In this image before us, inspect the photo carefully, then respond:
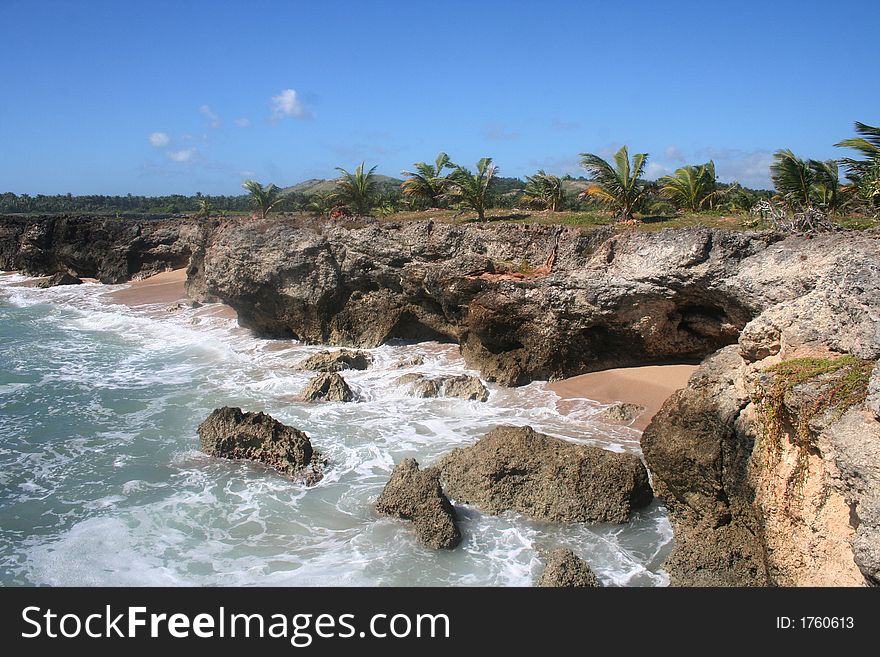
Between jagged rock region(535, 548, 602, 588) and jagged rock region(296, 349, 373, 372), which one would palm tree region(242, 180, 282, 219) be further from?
jagged rock region(535, 548, 602, 588)

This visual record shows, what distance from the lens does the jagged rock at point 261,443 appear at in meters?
12.3

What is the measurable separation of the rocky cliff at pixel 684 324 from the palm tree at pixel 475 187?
2.09 metres

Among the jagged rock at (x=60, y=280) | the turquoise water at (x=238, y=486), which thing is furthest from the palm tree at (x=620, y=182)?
the jagged rock at (x=60, y=280)

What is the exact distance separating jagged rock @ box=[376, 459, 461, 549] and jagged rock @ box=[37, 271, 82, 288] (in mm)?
39721

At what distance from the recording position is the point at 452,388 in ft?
54.0

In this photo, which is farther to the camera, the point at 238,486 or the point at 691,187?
the point at 691,187

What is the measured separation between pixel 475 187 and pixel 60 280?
33924mm

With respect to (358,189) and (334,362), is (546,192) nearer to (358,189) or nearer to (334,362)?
(358,189)

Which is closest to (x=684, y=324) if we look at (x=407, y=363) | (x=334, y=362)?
(x=407, y=363)

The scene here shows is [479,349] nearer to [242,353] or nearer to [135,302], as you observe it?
[242,353]

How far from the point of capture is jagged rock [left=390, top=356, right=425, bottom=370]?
1922 cm
